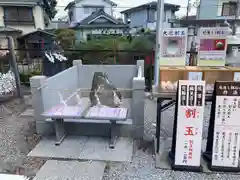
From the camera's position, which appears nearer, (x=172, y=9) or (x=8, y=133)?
(x=8, y=133)

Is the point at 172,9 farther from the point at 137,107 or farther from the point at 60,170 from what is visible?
the point at 60,170

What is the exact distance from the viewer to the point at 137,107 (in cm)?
306

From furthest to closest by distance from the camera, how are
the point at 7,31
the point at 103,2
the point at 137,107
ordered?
the point at 103,2 < the point at 7,31 < the point at 137,107

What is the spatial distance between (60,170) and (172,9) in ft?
59.8

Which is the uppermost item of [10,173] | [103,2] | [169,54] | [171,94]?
[103,2]

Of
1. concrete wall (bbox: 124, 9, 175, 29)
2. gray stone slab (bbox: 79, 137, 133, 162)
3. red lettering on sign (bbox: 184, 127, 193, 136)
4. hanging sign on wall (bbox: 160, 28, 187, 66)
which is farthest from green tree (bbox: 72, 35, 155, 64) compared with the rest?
concrete wall (bbox: 124, 9, 175, 29)

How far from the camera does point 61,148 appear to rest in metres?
2.90

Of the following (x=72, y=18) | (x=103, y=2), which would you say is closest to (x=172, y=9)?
(x=103, y=2)

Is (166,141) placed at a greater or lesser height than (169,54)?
lesser

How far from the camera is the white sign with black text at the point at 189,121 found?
2.20m

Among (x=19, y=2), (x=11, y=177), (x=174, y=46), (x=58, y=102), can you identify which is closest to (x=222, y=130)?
(x=174, y=46)

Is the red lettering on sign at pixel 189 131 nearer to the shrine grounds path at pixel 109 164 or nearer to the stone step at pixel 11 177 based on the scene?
the shrine grounds path at pixel 109 164

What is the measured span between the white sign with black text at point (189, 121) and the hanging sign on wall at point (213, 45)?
0.51 meters

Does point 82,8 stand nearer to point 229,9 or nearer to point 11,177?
point 229,9
